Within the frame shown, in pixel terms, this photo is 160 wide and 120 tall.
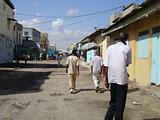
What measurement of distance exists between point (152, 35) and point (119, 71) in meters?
9.71

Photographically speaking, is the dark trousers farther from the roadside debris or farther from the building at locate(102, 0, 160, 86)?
the building at locate(102, 0, 160, 86)

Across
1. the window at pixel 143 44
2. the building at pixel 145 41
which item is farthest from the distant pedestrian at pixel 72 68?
the window at pixel 143 44

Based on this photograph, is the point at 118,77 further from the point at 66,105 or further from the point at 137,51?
the point at 137,51

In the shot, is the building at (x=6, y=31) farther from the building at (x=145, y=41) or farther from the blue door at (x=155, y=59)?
the blue door at (x=155, y=59)

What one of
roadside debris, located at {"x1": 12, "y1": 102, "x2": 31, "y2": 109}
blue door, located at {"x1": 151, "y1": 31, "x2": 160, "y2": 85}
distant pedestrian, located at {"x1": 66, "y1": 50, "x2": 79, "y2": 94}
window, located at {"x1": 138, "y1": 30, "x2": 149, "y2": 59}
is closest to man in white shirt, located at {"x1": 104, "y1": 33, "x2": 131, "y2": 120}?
roadside debris, located at {"x1": 12, "y1": 102, "x2": 31, "y2": 109}

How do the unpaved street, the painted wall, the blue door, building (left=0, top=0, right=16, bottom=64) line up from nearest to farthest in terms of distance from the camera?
the unpaved street, the blue door, the painted wall, building (left=0, top=0, right=16, bottom=64)

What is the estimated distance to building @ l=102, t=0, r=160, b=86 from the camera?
15216 mm

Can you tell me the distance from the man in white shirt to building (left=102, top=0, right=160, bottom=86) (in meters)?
5.37

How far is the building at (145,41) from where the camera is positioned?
49.9ft

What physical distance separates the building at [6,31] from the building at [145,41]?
22.7m

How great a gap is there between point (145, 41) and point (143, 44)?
0.49 meters

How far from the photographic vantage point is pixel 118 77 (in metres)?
7.82

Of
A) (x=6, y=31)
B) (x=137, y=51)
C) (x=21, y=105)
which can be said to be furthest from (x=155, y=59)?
(x=6, y=31)

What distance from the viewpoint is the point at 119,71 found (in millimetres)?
7855
